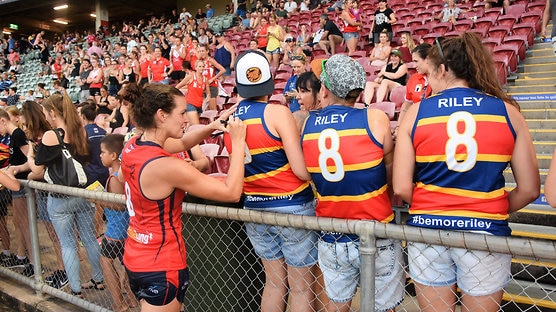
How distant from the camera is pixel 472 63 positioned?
192cm

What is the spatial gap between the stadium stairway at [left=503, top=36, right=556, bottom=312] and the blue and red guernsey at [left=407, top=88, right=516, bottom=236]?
37 cm

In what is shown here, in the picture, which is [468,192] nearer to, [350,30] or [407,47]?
[407,47]

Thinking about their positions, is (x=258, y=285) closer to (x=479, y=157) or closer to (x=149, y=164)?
(x=149, y=164)

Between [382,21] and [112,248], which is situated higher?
[382,21]

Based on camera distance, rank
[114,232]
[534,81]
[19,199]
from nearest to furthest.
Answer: [114,232] < [19,199] < [534,81]

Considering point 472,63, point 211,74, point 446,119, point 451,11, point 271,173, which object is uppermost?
point 451,11

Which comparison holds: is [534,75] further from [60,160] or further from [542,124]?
[60,160]

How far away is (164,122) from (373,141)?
0.96 m

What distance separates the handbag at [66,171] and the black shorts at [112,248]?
60cm

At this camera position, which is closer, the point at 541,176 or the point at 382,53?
the point at 541,176

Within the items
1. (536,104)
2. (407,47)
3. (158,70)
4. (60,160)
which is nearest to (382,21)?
(407,47)

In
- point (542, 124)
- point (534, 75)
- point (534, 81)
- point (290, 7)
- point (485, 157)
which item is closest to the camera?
point (485, 157)

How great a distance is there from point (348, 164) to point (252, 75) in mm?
726

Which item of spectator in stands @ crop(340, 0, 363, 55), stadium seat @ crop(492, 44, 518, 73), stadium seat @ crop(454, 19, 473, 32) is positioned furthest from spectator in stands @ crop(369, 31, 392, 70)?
stadium seat @ crop(492, 44, 518, 73)
